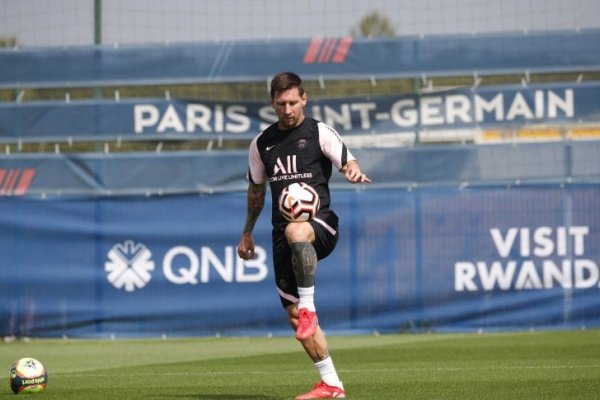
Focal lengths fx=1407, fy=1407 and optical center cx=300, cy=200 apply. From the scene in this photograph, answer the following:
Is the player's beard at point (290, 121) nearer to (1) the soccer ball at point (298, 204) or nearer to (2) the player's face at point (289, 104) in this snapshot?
(2) the player's face at point (289, 104)

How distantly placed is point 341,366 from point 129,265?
5.74 metres

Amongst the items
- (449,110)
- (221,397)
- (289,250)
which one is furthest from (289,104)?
(449,110)

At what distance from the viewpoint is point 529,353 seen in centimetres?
1381

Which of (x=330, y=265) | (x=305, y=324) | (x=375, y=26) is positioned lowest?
(x=305, y=324)

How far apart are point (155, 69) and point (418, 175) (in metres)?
3.93

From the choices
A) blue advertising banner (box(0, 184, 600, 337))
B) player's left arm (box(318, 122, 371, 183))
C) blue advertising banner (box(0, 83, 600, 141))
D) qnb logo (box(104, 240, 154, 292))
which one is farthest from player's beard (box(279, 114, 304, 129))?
blue advertising banner (box(0, 83, 600, 141))

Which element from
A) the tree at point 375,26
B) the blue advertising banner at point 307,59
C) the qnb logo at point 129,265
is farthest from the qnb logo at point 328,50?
the qnb logo at point 129,265

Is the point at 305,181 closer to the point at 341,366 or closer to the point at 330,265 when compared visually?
the point at 341,366

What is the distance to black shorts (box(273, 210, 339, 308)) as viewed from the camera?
923 cm

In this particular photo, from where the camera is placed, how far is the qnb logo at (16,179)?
61.4 ft

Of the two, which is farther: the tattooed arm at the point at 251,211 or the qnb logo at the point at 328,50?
the qnb logo at the point at 328,50

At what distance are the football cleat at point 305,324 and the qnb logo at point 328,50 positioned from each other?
10.5 m

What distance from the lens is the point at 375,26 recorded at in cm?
2194

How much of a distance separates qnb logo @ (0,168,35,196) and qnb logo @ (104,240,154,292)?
174 centimetres
